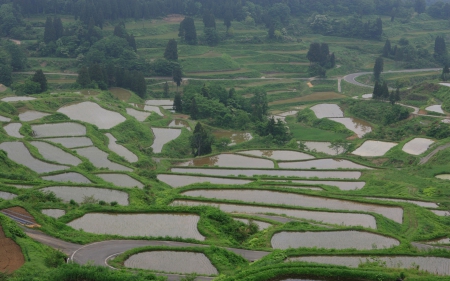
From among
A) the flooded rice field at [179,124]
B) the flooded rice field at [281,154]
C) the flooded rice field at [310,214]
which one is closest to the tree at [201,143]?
the flooded rice field at [281,154]

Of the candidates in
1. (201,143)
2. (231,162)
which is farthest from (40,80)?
(231,162)

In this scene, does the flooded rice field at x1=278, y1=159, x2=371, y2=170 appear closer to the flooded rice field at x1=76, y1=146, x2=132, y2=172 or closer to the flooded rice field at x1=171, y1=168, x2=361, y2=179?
the flooded rice field at x1=171, y1=168, x2=361, y2=179

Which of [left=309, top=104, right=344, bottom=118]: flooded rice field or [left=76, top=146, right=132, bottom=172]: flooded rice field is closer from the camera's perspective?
[left=76, top=146, right=132, bottom=172]: flooded rice field

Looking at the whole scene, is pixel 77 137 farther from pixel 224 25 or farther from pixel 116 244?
pixel 224 25

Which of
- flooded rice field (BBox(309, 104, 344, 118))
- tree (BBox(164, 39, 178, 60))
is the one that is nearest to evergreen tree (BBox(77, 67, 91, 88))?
tree (BBox(164, 39, 178, 60))

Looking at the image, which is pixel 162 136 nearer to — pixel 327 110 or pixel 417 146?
pixel 417 146

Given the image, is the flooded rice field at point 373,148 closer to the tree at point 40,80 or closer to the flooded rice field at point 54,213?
the flooded rice field at point 54,213

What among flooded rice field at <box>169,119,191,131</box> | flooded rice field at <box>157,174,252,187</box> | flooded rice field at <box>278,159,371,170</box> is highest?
flooded rice field at <box>157,174,252,187</box>
